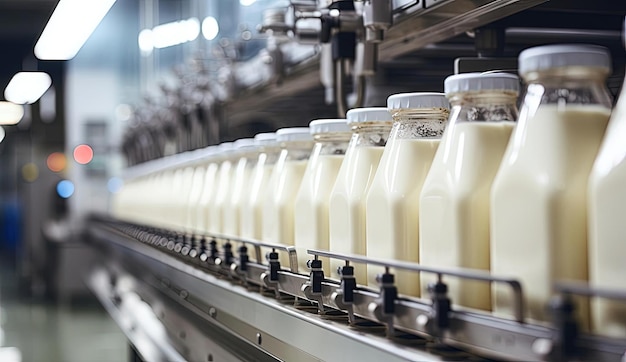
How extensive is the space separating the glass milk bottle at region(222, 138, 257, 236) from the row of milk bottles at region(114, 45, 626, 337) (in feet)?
1.31

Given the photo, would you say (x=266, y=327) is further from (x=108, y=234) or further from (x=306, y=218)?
(x=108, y=234)

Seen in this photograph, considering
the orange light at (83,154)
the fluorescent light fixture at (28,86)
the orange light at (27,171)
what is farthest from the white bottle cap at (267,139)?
the orange light at (27,171)

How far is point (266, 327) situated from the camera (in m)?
1.21

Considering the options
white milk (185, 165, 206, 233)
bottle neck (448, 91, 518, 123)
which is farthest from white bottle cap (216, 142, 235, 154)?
bottle neck (448, 91, 518, 123)

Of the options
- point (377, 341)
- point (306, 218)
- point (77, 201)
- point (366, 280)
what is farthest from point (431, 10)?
point (77, 201)

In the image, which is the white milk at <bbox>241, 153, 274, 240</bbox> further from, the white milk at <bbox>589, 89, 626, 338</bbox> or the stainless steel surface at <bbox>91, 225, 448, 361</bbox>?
the white milk at <bbox>589, 89, 626, 338</bbox>

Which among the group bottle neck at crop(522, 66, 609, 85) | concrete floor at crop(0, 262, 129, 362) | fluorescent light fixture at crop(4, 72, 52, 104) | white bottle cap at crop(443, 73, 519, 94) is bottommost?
concrete floor at crop(0, 262, 129, 362)

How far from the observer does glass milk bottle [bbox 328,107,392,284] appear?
95cm

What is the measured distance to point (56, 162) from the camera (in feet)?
32.8

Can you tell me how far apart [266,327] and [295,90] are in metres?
1.40

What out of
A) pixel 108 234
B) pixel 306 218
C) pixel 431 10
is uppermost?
pixel 431 10

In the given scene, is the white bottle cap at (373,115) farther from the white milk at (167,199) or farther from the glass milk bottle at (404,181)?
the white milk at (167,199)

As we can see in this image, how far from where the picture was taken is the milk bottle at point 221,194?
5.49ft

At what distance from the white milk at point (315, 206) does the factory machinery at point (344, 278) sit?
0.03m
